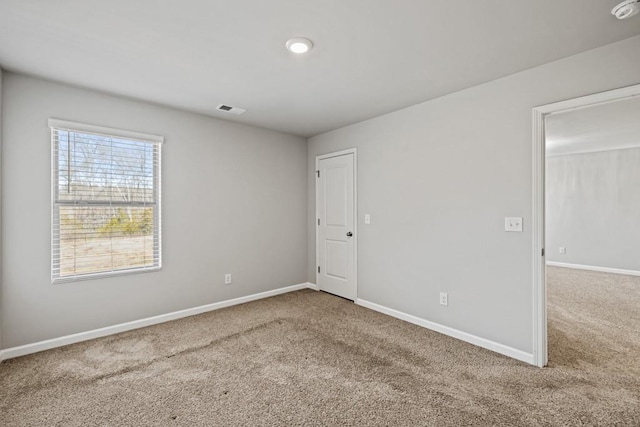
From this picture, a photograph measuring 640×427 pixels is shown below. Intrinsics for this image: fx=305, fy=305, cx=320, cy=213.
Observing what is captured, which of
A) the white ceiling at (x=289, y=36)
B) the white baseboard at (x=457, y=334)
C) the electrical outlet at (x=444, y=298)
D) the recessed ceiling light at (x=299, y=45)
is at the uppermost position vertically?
the white ceiling at (x=289, y=36)

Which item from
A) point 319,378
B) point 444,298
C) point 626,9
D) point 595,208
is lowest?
point 319,378

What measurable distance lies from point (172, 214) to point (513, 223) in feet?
11.5

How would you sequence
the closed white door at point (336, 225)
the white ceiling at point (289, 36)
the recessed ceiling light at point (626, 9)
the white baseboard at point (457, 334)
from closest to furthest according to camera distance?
the recessed ceiling light at point (626, 9) → the white ceiling at point (289, 36) → the white baseboard at point (457, 334) → the closed white door at point (336, 225)

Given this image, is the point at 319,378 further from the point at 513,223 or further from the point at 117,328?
the point at 117,328

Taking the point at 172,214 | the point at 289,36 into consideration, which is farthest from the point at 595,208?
the point at 172,214

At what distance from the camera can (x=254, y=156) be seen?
4270 millimetres

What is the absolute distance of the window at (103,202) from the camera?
112 inches

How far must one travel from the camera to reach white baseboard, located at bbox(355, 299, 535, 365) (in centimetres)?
257

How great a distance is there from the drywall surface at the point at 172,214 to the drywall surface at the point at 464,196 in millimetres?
1279

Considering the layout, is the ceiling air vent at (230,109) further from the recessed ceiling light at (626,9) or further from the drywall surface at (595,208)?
the drywall surface at (595,208)

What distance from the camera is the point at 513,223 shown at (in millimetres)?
2650

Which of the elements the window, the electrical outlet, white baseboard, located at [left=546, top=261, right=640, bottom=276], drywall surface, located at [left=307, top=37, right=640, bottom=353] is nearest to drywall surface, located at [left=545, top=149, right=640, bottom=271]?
white baseboard, located at [left=546, top=261, right=640, bottom=276]

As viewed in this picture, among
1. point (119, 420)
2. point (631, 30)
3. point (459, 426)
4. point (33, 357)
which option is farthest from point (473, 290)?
point (33, 357)

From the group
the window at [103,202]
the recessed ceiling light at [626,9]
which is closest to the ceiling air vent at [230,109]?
the window at [103,202]
